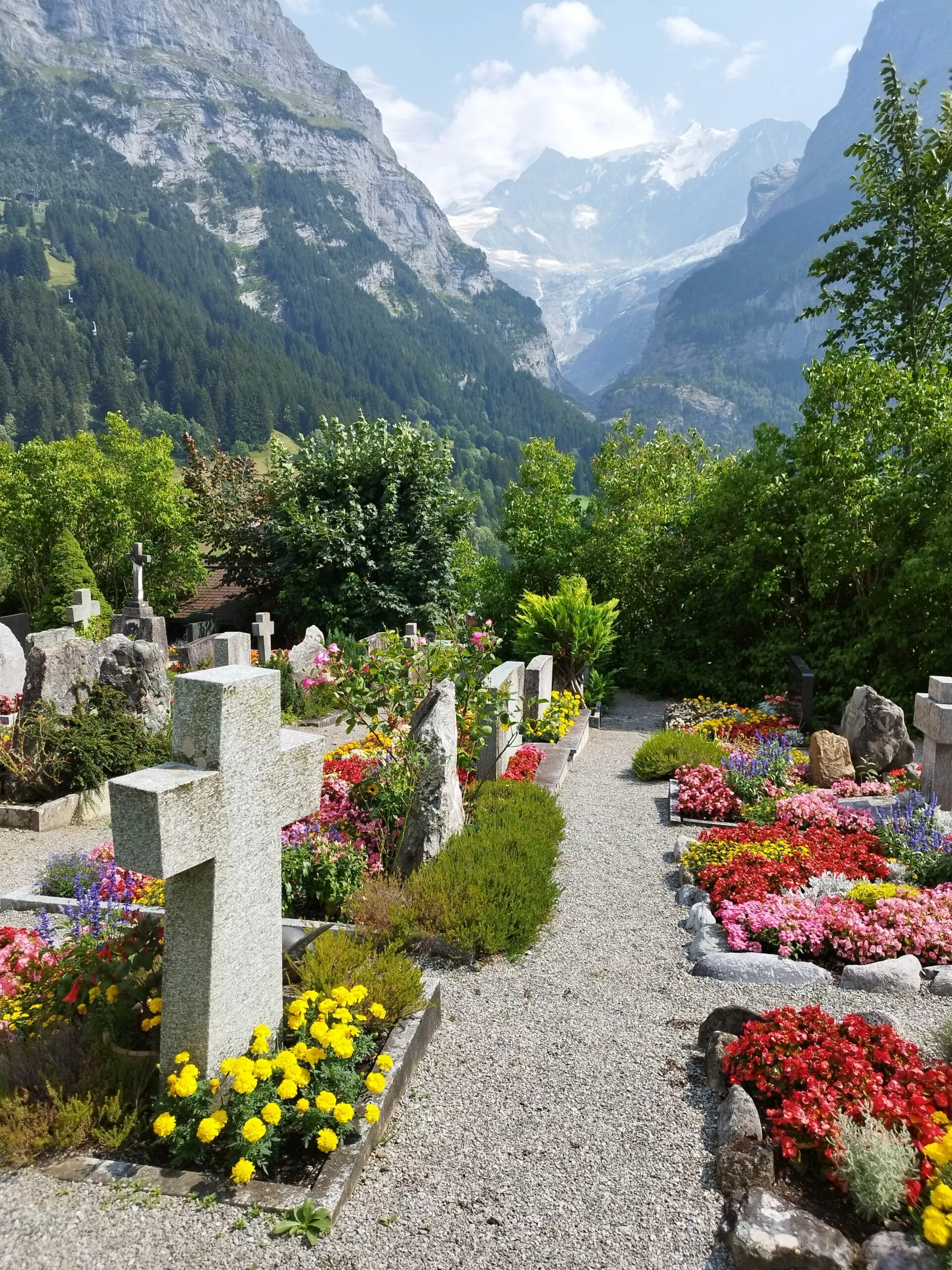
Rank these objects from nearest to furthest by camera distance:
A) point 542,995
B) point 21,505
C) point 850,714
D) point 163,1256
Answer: point 163,1256 → point 542,995 → point 850,714 → point 21,505

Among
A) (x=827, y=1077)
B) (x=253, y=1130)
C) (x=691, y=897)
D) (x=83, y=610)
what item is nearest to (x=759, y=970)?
(x=691, y=897)

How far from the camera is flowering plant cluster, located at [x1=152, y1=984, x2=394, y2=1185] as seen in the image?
300 cm

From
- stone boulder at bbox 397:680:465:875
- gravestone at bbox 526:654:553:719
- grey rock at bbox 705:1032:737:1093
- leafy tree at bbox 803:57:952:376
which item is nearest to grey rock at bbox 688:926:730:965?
grey rock at bbox 705:1032:737:1093

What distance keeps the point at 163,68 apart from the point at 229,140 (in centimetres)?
2584

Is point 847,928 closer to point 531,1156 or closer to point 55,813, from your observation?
point 531,1156

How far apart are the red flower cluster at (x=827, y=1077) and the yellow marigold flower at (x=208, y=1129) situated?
2193 millimetres

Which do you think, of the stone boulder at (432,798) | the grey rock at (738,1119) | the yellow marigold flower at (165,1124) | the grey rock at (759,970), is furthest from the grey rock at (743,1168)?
the stone boulder at (432,798)

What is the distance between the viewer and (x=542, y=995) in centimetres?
470

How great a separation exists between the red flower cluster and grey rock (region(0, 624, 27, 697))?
11.9 m

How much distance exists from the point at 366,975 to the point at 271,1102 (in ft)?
3.05

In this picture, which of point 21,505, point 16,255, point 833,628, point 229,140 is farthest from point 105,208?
point 833,628

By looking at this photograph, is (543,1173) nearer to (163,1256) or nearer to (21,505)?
(163,1256)

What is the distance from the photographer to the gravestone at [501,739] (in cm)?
844

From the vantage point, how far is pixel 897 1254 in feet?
8.65
